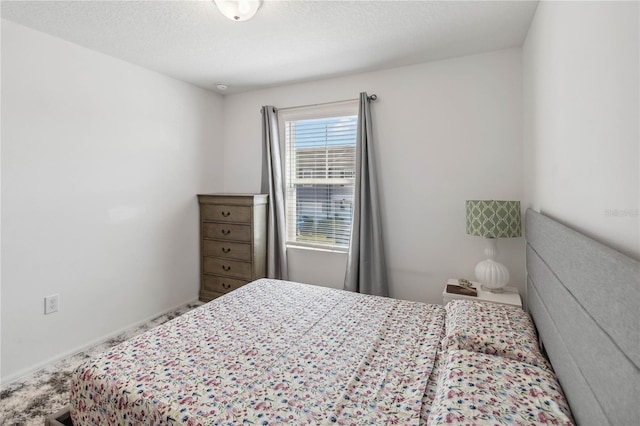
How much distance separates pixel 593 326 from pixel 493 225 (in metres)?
1.51

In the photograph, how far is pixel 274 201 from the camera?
11.2ft

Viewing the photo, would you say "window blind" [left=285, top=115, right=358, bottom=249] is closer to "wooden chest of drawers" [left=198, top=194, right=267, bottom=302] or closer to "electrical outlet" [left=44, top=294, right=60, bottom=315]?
"wooden chest of drawers" [left=198, top=194, right=267, bottom=302]

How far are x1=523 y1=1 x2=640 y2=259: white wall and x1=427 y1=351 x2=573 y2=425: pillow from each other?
0.56 m

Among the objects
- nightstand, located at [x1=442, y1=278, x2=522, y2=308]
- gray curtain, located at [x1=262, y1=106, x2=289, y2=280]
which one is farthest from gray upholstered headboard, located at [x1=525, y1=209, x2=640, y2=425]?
gray curtain, located at [x1=262, y1=106, x2=289, y2=280]

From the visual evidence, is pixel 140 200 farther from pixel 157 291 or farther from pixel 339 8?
pixel 339 8

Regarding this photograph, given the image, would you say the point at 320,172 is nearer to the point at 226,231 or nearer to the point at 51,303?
the point at 226,231

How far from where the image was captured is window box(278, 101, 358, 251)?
3199mm

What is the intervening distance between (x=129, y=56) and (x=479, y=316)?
3.33m

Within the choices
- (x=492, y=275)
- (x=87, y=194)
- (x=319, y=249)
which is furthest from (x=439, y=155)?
(x=87, y=194)

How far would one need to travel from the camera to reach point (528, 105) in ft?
7.39

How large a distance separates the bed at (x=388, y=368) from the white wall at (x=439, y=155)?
0.88 meters

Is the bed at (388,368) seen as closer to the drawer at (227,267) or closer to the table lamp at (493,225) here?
the table lamp at (493,225)

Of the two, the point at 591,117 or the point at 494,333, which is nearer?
the point at 591,117

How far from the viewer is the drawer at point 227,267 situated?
3.31 metres
